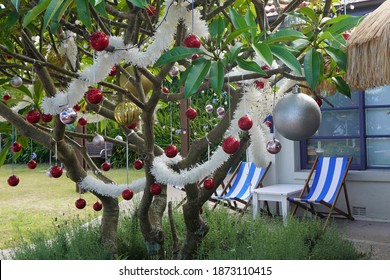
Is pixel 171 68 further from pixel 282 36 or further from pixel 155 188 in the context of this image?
pixel 282 36

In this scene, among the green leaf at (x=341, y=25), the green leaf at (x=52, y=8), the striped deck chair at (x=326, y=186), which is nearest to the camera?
the green leaf at (x=52, y=8)

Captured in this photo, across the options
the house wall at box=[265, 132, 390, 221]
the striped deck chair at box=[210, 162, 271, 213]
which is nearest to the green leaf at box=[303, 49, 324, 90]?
the striped deck chair at box=[210, 162, 271, 213]

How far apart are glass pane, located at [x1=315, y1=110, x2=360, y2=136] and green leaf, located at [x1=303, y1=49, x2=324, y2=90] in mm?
4866

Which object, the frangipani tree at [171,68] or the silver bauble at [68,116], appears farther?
the silver bauble at [68,116]

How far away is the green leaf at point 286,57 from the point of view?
207cm

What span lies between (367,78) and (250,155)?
2.85 ft

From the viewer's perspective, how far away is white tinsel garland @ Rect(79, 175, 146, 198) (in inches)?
126

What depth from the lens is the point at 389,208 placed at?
634 cm

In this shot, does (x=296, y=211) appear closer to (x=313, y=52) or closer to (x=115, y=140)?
(x=115, y=140)

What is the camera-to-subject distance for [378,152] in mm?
6754

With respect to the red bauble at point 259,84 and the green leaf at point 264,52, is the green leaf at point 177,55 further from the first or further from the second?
the red bauble at point 259,84

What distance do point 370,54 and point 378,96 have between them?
14.6 ft

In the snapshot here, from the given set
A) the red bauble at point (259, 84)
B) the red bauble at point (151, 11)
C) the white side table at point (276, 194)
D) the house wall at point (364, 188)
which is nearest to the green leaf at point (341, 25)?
the red bauble at point (259, 84)

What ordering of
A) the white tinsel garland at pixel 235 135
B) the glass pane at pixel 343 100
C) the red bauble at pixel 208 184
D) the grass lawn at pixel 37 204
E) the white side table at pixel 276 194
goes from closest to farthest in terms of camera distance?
the white tinsel garland at pixel 235 135 → the red bauble at pixel 208 184 → the white side table at pixel 276 194 → the grass lawn at pixel 37 204 → the glass pane at pixel 343 100
